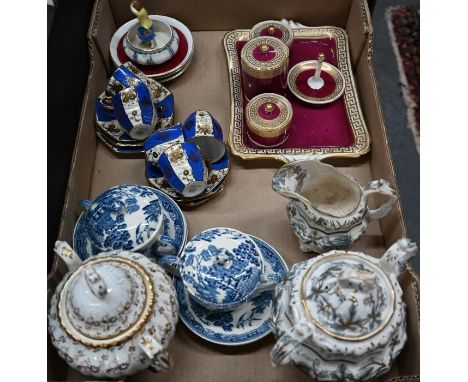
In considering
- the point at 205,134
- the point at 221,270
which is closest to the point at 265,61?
the point at 205,134

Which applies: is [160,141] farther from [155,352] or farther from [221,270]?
[155,352]

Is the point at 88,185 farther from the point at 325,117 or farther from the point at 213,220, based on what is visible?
the point at 325,117

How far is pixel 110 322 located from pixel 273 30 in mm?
912

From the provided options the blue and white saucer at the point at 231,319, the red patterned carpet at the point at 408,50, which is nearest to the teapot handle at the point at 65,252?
the blue and white saucer at the point at 231,319

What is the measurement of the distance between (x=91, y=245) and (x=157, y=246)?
6.2 inches

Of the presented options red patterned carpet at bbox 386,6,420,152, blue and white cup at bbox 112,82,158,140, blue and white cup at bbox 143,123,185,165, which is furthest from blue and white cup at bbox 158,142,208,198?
red patterned carpet at bbox 386,6,420,152

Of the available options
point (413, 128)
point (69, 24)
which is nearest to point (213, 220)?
point (69, 24)

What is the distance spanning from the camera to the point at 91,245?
1.04 m

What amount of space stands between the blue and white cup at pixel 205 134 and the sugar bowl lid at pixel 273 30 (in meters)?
0.35

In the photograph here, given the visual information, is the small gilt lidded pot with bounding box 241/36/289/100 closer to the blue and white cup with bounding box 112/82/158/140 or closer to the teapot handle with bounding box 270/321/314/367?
the blue and white cup with bounding box 112/82/158/140

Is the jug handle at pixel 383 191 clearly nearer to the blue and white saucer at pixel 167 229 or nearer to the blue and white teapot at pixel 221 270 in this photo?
the blue and white teapot at pixel 221 270

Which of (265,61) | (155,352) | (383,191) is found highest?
(265,61)

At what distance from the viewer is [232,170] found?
1.22m

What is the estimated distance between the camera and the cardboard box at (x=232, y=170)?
97cm
